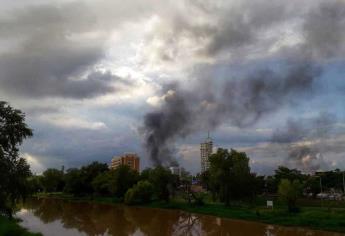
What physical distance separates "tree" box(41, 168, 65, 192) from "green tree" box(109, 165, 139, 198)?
44972mm

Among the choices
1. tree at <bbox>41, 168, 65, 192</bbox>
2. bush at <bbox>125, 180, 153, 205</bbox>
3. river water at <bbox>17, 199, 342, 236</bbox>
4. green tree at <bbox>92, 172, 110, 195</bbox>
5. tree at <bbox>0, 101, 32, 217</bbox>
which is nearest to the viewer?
tree at <bbox>0, 101, 32, 217</bbox>

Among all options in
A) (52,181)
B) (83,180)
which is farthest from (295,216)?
(52,181)

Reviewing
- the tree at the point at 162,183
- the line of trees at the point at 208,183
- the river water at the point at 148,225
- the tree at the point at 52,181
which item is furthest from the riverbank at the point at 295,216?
the tree at the point at 52,181

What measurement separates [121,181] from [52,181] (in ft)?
162

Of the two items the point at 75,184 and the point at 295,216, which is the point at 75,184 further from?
the point at 295,216

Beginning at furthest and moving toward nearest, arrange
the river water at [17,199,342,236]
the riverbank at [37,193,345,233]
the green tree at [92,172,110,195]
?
the green tree at [92,172,110,195]
the river water at [17,199,342,236]
the riverbank at [37,193,345,233]

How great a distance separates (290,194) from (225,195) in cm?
1377

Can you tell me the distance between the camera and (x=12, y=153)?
30.0 meters

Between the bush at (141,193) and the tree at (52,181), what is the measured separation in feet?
183

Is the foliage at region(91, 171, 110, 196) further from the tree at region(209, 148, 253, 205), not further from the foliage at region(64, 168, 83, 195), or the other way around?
the tree at region(209, 148, 253, 205)

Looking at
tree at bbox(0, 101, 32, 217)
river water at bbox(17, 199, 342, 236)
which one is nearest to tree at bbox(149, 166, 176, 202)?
river water at bbox(17, 199, 342, 236)

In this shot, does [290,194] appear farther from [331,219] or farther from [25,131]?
[25,131]

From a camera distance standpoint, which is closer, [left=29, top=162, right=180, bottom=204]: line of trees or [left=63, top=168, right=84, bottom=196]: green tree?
[left=29, top=162, right=180, bottom=204]: line of trees

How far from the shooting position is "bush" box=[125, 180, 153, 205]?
7888cm
